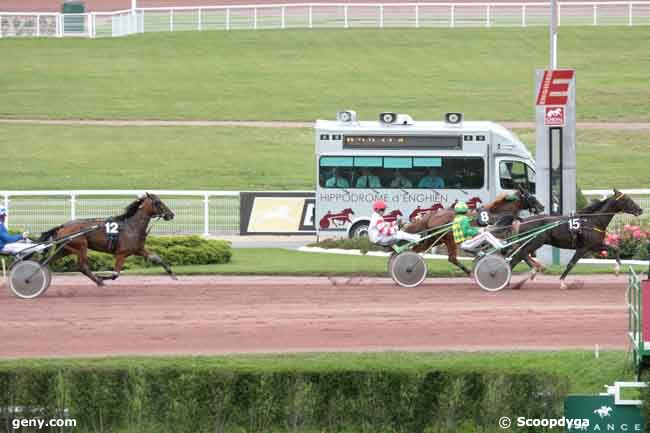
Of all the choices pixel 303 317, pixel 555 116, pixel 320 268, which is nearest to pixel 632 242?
pixel 555 116

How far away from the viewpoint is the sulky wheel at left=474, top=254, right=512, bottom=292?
20.7 metres

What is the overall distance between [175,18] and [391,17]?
9553 millimetres

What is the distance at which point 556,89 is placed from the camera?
23719 millimetres

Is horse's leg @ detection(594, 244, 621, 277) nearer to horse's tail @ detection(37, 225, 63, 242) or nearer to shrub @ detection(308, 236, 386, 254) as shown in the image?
shrub @ detection(308, 236, 386, 254)

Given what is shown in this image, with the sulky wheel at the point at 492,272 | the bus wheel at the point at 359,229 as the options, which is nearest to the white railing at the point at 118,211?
the bus wheel at the point at 359,229

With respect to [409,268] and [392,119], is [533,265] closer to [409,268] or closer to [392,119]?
[409,268]

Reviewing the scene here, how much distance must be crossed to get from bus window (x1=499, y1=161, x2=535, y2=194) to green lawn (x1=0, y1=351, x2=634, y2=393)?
1395 centimetres

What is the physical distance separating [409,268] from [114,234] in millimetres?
4333

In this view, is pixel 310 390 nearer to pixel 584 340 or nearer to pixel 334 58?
pixel 584 340

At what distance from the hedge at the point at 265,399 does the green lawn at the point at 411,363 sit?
0.18 meters

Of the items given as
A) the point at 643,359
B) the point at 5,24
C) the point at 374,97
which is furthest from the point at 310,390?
the point at 5,24

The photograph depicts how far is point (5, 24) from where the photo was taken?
6091 centimetres

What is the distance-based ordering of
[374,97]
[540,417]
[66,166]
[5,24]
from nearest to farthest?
[540,417] < [66,166] < [374,97] < [5,24]

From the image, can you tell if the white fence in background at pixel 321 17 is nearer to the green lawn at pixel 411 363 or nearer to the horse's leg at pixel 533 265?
the horse's leg at pixel 533 265
